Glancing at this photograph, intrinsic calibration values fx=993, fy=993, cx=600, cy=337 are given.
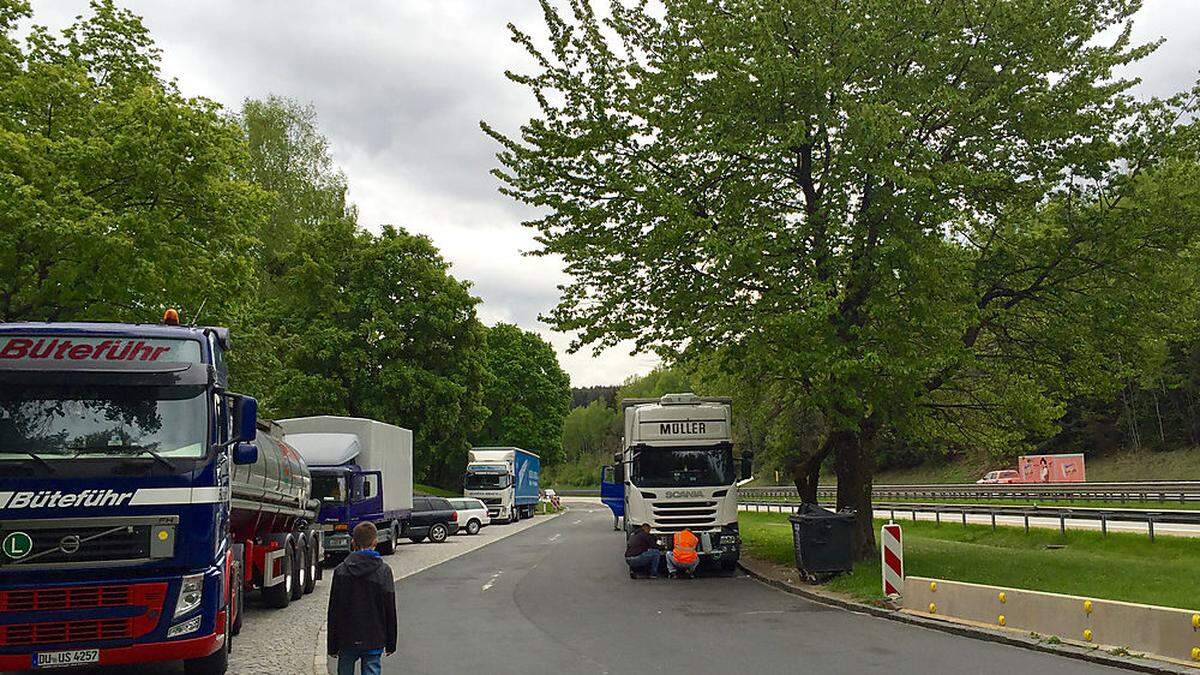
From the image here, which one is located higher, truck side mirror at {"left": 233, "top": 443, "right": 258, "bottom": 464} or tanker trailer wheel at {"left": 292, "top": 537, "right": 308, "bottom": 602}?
truck side mirror at {"left": 233, "top": 443, "right": 258, "bottom": 464}

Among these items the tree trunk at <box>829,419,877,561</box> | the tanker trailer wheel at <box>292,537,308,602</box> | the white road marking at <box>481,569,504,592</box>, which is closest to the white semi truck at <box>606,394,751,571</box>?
the tree trunk at <box>829,419,877,561</box>

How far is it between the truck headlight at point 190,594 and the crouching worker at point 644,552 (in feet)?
42.1

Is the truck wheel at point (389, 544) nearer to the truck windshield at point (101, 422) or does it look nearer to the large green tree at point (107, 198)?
the large green tree at point (107, 198)

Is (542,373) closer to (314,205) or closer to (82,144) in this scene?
(314,205)

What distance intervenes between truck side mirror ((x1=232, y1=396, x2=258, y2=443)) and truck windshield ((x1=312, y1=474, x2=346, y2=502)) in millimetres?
14754

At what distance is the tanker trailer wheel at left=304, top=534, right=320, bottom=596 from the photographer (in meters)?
Result: 18.3

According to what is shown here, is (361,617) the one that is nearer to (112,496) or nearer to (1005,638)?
(112,496)

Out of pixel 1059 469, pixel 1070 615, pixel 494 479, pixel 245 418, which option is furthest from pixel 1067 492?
pixel 245 418

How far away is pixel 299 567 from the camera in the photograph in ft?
56.7

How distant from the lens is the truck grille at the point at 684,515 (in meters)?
20.9

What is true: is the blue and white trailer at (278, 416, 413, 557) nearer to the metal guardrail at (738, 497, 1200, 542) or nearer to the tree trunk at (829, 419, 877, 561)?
the tree trunk at (829, 419, 877, 561)

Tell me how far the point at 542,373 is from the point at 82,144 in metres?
66.9

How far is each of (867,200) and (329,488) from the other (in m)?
14.4

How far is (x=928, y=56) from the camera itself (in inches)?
732
